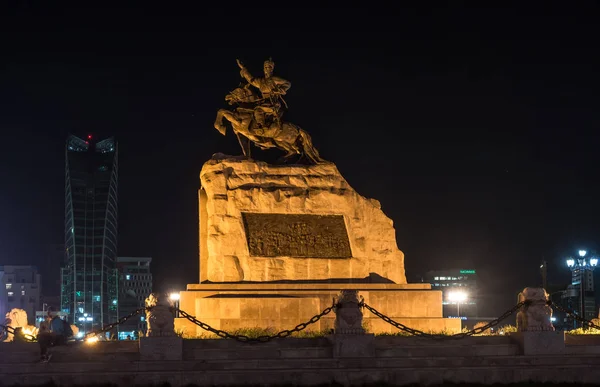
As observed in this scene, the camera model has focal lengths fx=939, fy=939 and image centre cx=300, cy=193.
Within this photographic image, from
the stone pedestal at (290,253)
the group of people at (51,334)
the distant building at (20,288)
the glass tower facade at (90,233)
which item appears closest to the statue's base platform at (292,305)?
→ the stone pedestal at (290,253)

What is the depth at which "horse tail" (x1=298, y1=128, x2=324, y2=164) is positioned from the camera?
82.0 feet

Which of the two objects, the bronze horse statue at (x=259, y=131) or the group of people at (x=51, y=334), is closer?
the group of people at (x=51, y=334)

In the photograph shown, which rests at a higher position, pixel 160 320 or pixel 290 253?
pixel 290 253

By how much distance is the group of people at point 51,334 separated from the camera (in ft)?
52.9

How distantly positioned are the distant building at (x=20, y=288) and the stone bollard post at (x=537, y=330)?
97227 millimetres

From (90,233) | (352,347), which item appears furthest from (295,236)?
(90,233)

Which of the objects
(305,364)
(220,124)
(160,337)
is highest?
(220,124)

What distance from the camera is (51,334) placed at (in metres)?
16.3

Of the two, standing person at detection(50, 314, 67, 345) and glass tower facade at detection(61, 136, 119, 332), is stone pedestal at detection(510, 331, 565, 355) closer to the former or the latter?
standing person at detection(50, 314, 67, 345)

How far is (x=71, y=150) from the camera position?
132375 millimetres

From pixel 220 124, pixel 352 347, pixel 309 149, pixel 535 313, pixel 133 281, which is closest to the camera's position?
pixel 352 347

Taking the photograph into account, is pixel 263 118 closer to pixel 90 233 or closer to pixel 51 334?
pixel 51 334

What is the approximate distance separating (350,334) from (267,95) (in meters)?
10.1

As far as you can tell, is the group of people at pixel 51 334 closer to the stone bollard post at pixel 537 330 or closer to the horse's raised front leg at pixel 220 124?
the stone bollard post at pixel 537 330
